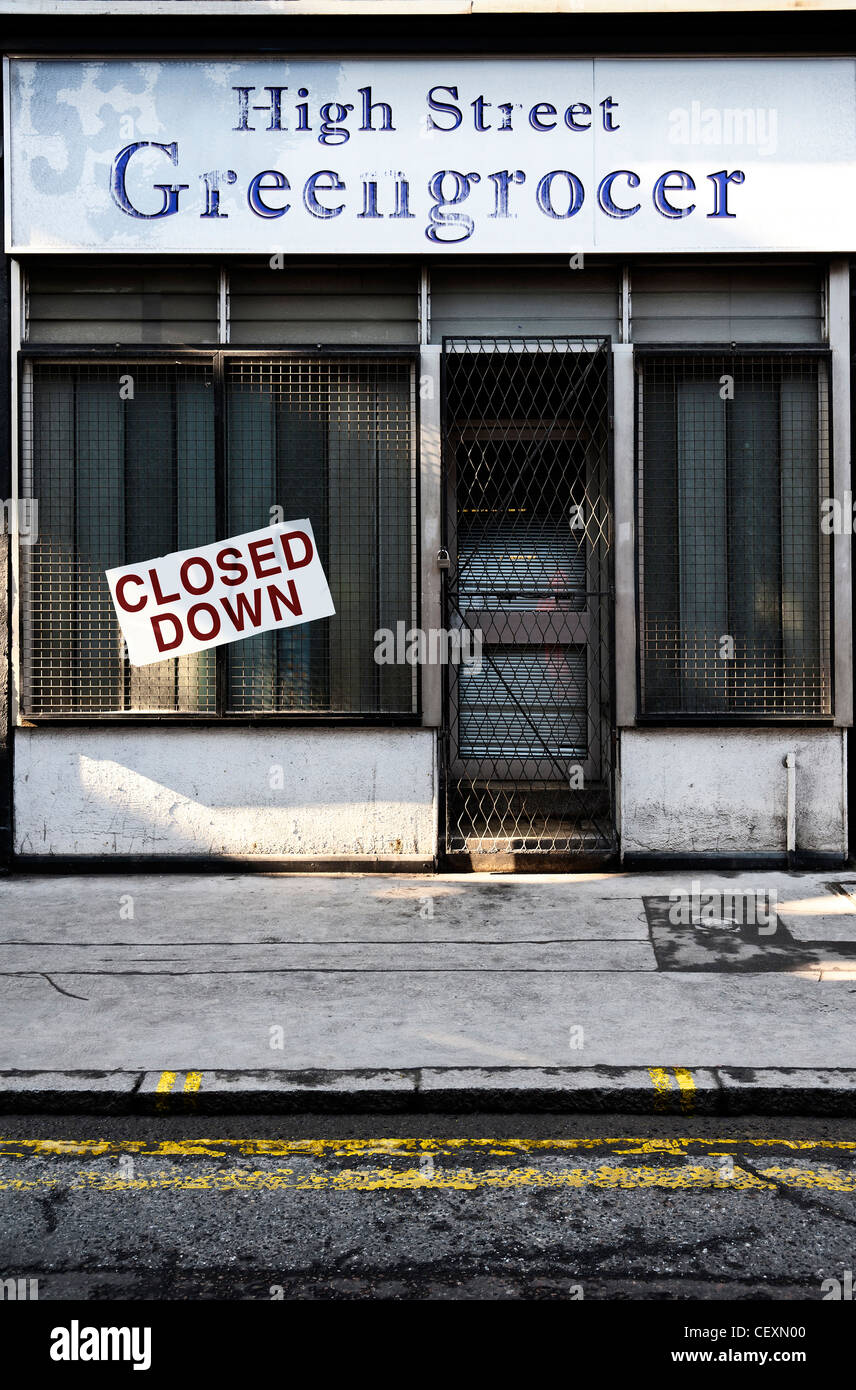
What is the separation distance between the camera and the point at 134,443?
8898 mm

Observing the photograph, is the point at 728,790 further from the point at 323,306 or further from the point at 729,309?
the point at 323,306

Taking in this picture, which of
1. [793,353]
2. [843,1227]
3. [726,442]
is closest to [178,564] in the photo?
[726,442]

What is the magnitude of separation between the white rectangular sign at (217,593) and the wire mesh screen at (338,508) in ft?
0.37

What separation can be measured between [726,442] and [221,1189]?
6580mm

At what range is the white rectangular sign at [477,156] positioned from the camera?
28.0 feet

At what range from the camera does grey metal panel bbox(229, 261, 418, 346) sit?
346 inches

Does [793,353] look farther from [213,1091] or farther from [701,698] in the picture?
[213,1091]

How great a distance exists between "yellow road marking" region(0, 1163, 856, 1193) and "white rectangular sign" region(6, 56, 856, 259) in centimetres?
644

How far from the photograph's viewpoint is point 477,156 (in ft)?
28.0

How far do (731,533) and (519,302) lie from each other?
228 centimetres

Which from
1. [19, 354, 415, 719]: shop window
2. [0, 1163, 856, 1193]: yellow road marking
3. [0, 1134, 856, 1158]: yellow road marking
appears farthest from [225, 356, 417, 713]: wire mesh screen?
[0, 1163, 856, 1193]: yellow road marking

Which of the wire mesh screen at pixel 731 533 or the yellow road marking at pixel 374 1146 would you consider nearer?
the yellow road marking at pixel 374 1146

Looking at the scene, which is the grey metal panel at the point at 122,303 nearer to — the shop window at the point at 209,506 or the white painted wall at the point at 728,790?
the shop window at the point at 209,506

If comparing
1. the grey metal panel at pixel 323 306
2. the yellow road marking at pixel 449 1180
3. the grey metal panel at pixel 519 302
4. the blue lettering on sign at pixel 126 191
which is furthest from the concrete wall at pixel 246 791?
the yellow road marking at pixel 449 1180
